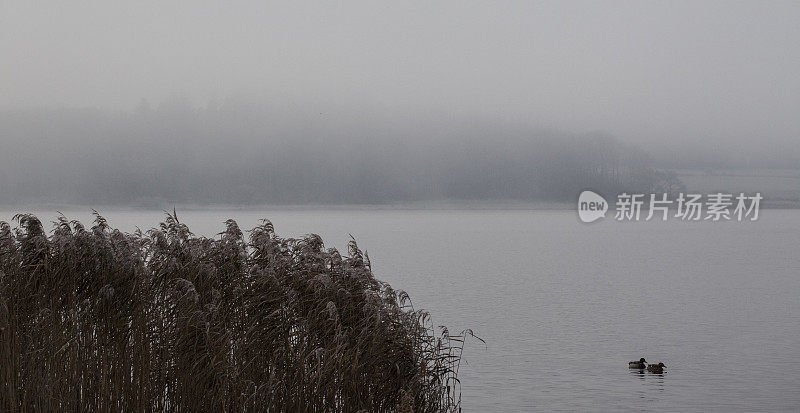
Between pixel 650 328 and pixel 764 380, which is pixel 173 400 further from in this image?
pixel 650 328

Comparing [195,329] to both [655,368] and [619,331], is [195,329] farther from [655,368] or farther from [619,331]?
[619,331]

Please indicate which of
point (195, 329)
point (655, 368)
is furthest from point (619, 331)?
point (195, 329)

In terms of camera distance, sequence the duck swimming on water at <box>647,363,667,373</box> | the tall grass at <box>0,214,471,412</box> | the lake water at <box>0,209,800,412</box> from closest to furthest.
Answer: the tall grass at <box>0,214,471,412</box>, the lake water at <box>0,209,800,412</box>, the duck swimming on water at <box>647,363,667,373</box>

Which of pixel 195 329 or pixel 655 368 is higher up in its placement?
pixel 195 329

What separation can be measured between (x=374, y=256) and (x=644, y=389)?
120 metres

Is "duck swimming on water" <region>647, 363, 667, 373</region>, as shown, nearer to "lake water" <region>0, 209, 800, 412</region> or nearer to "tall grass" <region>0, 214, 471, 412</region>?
"lake water" <region>0, 209, 800, 412</region>

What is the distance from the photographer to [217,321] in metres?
13.3

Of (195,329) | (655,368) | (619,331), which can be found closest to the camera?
(195,329)

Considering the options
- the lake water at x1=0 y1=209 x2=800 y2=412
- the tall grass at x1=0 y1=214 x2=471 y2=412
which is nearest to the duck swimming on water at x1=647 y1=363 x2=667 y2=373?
the lake water at x1=0 y1=209 x2=800 y2=412

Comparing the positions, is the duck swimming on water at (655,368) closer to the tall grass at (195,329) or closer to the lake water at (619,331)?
the lake water at (619,331)

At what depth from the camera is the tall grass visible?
1265 centimetres

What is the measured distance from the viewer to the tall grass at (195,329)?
12.6 metres

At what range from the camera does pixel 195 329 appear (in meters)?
13.0

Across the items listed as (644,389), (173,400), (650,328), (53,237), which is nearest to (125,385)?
(173,400)
